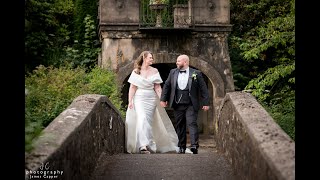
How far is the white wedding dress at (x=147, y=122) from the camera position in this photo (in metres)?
10.0

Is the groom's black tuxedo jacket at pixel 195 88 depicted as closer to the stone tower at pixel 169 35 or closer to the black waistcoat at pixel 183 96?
the black waistcoat at pixel 183 96

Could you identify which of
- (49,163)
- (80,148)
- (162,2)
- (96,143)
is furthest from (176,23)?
(49,163)

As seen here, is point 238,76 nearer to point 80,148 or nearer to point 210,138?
point 210,138

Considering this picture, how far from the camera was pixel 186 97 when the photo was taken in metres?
9.14

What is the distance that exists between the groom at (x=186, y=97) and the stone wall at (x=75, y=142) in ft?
4.44

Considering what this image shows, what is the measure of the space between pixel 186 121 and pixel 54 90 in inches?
98.1

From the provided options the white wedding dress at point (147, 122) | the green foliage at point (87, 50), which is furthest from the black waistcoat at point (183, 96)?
the green foliage at point (87, 50)

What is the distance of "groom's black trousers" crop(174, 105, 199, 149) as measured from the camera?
9062 mm

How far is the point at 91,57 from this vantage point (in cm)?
1814

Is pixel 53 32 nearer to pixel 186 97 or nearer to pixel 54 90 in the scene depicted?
pixel 54 90

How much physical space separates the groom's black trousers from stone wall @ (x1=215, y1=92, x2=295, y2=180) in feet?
5.28

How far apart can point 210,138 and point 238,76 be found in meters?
3.69

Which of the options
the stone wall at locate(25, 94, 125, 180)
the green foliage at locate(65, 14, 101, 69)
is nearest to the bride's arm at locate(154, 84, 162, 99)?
the stone wall at locate(25, 94, 125, 180)
